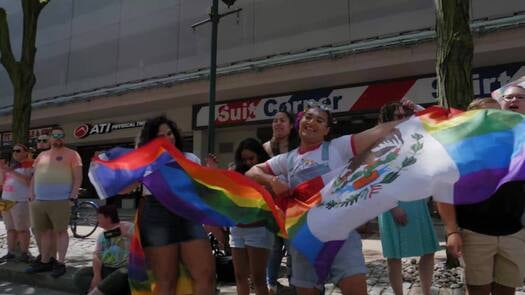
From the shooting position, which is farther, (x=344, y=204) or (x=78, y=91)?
(x=78, y=91)

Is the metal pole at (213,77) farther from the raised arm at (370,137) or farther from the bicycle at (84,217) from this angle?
the raised arm at (370,137)

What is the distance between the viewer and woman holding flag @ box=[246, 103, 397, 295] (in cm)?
290

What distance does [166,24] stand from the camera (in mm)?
16703

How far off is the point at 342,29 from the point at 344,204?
10727 millimetres

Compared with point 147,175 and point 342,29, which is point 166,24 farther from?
point 147,175

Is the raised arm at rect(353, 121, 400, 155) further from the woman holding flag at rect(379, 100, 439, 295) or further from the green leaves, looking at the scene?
the woman holding flag at rect(379, 100, 439, 295)

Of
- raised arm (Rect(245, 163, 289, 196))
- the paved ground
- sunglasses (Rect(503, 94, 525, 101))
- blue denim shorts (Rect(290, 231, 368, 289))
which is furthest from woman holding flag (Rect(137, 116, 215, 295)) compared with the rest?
the paved ground

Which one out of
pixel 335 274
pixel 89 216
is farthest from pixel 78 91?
pixel 335 274

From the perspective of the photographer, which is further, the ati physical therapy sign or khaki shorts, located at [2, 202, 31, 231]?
→ the ati physical therapy sign

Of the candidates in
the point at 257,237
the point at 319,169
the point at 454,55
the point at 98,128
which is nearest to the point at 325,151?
the point at 319,169

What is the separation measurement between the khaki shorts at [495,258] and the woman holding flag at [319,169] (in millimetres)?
682

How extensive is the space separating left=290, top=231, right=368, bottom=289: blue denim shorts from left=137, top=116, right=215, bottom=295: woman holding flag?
853 mm

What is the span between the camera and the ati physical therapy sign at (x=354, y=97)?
11.0 m

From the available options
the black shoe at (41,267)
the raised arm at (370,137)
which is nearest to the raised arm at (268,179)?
the raised arm at (370,137)
